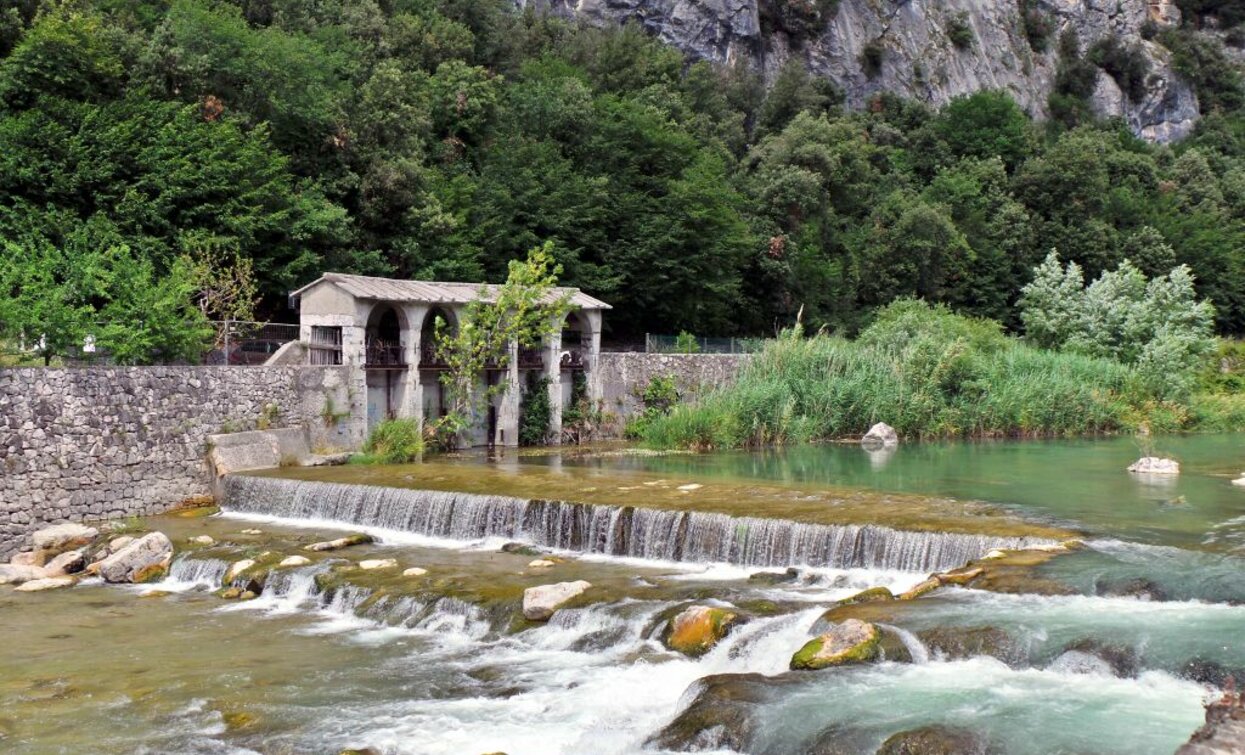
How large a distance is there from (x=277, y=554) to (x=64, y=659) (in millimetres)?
4709

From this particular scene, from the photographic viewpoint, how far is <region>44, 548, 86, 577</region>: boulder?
60.8ft

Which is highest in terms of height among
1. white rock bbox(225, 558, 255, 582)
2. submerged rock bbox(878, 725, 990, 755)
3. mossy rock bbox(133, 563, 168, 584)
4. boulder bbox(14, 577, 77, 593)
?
submerged rock bbox(878, 725, 990, 755)

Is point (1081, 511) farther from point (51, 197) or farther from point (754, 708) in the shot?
point (51, 197)

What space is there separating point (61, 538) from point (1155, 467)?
2294cm

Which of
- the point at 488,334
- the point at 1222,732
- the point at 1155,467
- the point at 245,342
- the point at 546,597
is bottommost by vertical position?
the point at 546,597

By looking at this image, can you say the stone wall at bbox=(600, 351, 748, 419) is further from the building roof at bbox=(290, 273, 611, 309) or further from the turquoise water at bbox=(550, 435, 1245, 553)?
the turquoise water at bbox=(550, 435, 1245, 553)

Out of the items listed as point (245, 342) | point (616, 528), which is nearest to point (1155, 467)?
point (616, 528)

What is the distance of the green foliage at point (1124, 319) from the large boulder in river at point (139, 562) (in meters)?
35.2

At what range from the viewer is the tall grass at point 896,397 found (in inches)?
1261

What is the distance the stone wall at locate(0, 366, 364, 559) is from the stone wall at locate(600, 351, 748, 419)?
11264 millimetres

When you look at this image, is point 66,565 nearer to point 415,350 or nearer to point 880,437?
point 415,350

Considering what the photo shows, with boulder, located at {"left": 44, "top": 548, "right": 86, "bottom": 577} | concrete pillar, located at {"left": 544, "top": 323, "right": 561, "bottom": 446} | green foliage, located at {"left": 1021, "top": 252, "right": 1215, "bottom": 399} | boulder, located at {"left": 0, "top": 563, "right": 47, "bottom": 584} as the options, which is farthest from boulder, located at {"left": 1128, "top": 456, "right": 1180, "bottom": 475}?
boulder, located at {"left": 0, "top": 563, "right": 47, "bottom": 584}

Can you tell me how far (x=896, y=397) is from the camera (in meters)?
34.1

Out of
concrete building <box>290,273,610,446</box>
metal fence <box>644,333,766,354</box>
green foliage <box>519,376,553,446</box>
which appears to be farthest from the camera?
metal fence <box>644,333,766,354</box>
